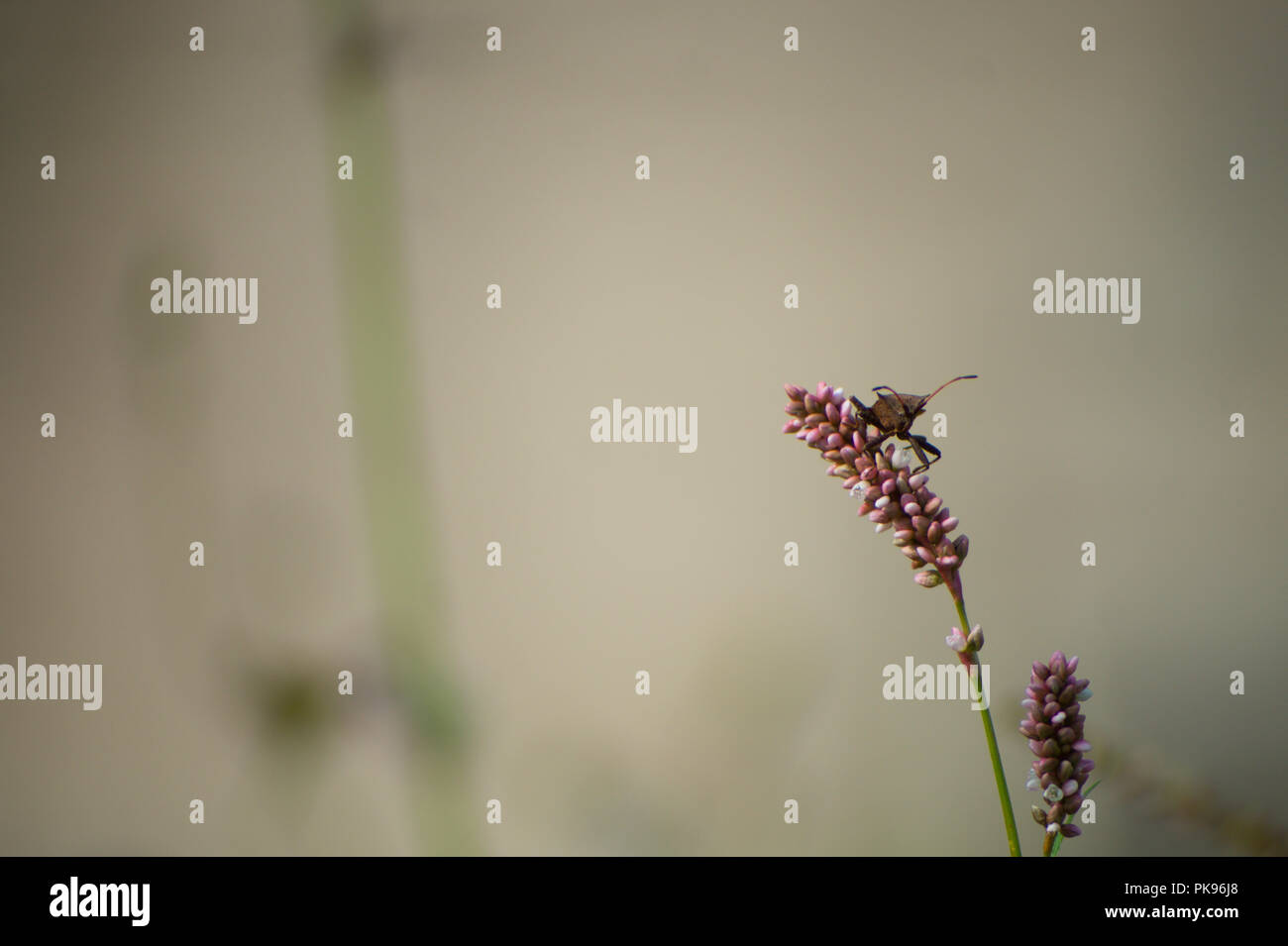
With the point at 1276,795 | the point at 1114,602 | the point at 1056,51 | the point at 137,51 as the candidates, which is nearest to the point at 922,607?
the point at 1114,602

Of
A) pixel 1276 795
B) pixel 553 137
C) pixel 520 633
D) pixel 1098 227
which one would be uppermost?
pixel 553 137

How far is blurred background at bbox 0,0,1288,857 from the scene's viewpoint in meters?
0.90

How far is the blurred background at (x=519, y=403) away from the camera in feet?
2.96

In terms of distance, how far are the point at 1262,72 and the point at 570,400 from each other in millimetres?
834

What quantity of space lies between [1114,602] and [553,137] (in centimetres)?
82

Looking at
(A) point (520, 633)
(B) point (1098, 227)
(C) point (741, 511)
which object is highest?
Result: (B) point (1098, 227)

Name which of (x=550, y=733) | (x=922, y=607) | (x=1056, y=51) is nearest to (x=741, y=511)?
(x=922, y=607)

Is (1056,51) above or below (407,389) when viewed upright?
above

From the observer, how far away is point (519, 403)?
943 millimetres

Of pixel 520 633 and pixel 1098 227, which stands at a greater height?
pixel 1098 227

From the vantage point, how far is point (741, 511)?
0.93 meters

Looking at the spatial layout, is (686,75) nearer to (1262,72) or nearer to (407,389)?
(407,389)

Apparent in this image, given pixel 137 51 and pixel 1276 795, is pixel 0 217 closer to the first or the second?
pixel 137 51

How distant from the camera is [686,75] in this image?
93 cm
